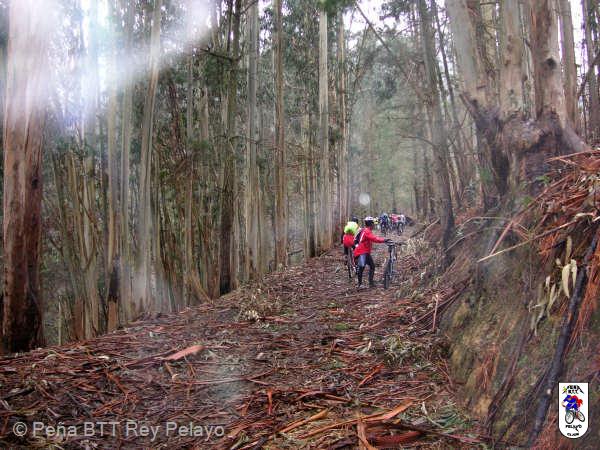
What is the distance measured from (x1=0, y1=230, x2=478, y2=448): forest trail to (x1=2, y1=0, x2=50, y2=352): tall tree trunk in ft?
2.48

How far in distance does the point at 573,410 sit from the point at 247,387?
264 cm

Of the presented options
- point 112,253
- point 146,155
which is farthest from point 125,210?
point 146,155

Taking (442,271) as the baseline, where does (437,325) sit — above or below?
below

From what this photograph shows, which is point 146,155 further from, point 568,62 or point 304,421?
point 568,62

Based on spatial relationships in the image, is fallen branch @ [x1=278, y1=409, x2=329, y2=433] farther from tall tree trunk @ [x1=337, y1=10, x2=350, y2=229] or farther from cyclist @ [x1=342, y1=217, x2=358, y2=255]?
tall tree trunk @ [x1=337, y1=10, x2=350, y2=229]

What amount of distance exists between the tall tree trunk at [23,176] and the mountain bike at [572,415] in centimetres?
528

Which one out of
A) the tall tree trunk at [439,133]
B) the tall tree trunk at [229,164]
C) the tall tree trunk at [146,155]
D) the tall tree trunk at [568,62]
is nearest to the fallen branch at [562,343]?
the tall tree trunk at [568,62]

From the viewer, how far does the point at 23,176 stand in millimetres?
5387

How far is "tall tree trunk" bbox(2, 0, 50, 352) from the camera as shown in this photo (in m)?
5.17

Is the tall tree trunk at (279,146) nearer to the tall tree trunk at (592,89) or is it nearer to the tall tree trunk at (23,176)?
the tall tree trunk at (592,89)

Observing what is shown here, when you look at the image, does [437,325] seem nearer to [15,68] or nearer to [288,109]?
[15,68]

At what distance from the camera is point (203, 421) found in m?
3.53

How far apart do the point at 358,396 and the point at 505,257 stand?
5.58 feet

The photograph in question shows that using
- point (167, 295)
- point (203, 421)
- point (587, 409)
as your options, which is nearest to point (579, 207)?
point (587, 409)
